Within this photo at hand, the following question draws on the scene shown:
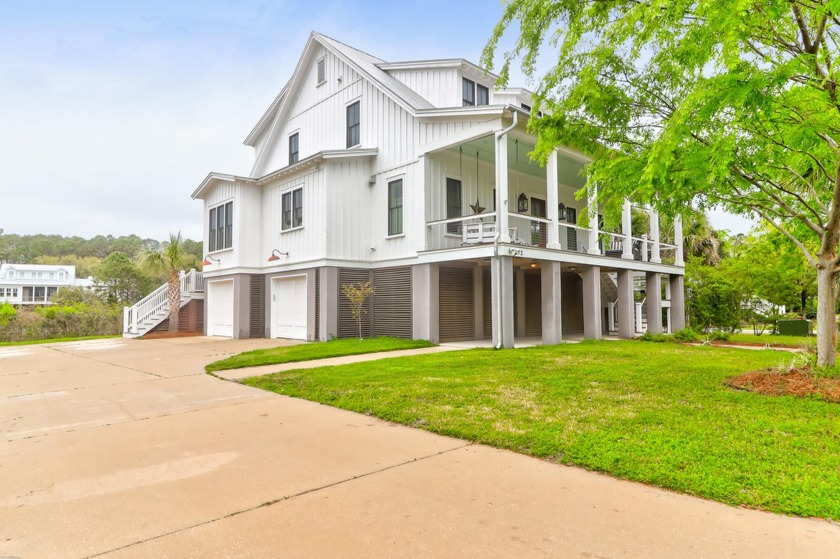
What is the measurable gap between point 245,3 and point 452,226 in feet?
31.8

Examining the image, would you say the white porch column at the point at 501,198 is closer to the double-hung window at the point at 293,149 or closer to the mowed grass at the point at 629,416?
the mowed grass at the point at 629,416

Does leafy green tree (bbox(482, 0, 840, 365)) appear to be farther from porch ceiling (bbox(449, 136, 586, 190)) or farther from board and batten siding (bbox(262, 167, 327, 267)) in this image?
board and batten siding (bbox(262, 167, 327, 267))

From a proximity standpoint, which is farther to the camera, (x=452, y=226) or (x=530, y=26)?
(x=452, y=226)

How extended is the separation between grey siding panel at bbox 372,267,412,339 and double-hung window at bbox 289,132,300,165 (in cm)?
687

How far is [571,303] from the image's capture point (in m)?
19.7

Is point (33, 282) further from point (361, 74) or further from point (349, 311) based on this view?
point (349, 311)

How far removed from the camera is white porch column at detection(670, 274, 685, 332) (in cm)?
1873

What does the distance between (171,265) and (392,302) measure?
10429 millimetres

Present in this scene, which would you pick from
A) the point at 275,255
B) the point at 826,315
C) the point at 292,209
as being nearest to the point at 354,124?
the point at 292,209

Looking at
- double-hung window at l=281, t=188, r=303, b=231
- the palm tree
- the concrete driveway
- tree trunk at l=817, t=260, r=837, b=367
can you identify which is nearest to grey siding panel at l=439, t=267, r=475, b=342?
double-hung window at l=281, t=188, r=303, b=231

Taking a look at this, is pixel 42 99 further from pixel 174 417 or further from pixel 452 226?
pixel 174 417

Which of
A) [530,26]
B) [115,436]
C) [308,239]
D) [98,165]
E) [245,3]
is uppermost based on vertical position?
[98,165]

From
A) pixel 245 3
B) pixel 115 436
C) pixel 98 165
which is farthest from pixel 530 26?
pixel 98 165

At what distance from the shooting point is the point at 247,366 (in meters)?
9.84
